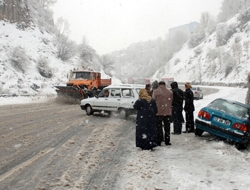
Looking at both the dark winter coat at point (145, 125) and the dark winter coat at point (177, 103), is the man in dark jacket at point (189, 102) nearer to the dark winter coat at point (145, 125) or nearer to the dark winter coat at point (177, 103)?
the dark winter coat at point (177, 103)

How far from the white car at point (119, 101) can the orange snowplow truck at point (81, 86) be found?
17.1 ft

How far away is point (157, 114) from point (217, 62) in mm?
90279

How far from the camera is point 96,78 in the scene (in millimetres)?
20422

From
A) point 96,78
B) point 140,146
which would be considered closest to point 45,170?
point 140,146

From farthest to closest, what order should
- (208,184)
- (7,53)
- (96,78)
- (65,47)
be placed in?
(65,47) → (7,53) → (96,78) → (208,184)

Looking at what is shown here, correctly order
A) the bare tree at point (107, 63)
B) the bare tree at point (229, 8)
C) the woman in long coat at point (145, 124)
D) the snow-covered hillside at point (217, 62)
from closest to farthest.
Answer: the woman in long coat at point (145, 124) → the bare tree at point (107, 63) → the snow-covered hillside at point (217, 62) → the bare tree at point (229, 8)

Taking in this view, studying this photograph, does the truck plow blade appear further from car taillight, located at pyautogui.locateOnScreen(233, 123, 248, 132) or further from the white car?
car taillight, located at pyautogui.locateOnScreen(233, 123, 248, 132)

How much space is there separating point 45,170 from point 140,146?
2.56m

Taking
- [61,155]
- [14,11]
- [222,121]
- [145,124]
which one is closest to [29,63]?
[14,11]

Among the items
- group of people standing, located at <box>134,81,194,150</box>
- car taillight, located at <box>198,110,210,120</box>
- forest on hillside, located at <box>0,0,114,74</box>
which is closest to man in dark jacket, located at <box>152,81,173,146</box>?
group of people standing, located at <box>134,81,194,150</box>

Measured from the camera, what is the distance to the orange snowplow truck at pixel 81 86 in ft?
59.9

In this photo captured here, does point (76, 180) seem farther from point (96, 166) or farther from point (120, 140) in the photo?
point (120, 140)

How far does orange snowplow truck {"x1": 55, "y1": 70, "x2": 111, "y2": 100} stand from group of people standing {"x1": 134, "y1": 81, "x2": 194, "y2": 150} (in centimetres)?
1051

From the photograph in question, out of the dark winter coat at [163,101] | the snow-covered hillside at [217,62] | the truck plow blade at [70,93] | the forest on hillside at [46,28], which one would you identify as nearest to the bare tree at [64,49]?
the forest on hillside at [46,28]
